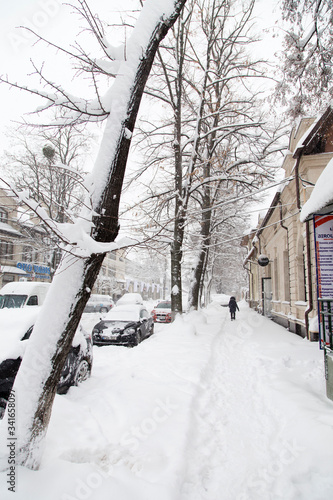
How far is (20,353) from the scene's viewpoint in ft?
13.1

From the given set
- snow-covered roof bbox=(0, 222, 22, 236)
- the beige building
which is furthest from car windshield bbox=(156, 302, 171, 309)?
snow-covered roof bbox=(0, 222, 22, 236)

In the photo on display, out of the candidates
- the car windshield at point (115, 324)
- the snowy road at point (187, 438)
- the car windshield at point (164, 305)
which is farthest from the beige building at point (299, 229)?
the car windshield at point (164, 305)

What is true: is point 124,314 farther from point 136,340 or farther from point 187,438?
point 187,438

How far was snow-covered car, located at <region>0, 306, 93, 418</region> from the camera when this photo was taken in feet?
12.6

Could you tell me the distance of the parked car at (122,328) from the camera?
32.4 feet

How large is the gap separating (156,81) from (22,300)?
10.5 metres

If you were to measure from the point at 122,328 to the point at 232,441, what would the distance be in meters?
6.99

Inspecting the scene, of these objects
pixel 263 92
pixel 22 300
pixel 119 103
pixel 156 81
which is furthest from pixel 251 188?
pixel 22 300

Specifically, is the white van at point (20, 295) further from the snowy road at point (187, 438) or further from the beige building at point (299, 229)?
the beige building at point (299, 229)

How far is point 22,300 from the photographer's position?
12.2m

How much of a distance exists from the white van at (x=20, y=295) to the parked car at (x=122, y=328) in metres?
3.69

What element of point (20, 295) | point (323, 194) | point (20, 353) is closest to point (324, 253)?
point (323, 194)

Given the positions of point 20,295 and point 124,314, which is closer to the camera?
point 124,314

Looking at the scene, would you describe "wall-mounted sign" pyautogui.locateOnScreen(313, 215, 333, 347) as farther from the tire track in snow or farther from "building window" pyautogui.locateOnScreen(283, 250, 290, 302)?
"building window" pyautogui.locateOnScreen(283, 250, 290, 302)
